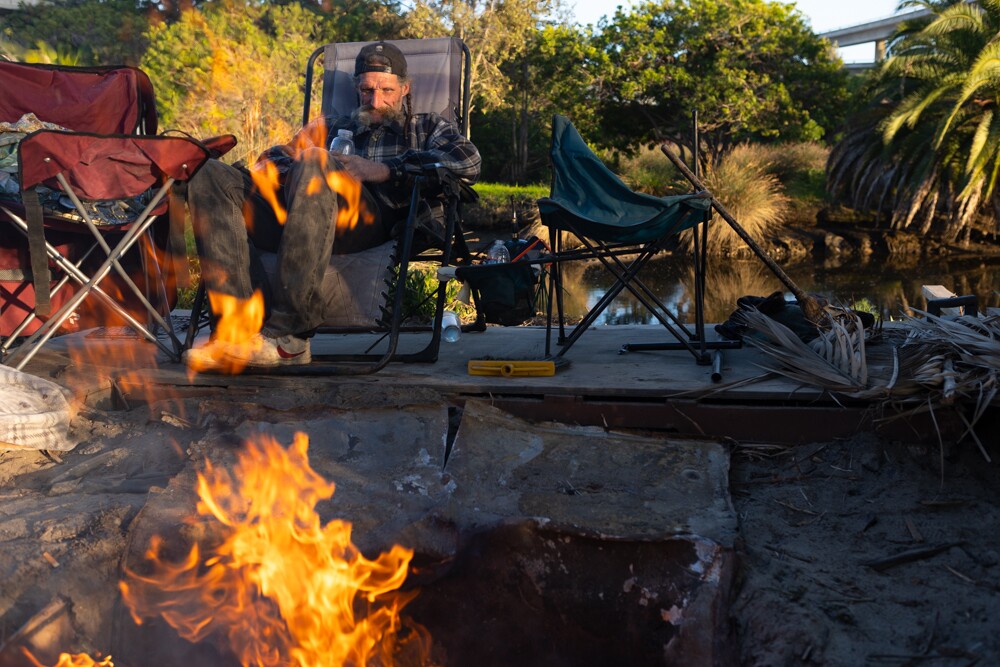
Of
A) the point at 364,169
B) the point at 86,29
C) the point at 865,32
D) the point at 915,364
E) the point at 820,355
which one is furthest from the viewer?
the point at 865,32

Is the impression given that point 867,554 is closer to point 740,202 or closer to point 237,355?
point 237,355

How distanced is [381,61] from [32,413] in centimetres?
230

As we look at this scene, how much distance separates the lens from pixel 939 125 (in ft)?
44.9

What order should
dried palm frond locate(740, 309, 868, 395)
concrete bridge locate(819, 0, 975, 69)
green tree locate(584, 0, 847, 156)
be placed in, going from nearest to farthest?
dried palm frond locate(740, 309, 868, 395)
green tree locate(584, 0, 847, 156)
concrete bridge locate(819, 0, 975, 69)

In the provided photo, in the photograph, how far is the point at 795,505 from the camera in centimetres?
251

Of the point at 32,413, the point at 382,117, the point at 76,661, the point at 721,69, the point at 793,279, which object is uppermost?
the point at 721,69

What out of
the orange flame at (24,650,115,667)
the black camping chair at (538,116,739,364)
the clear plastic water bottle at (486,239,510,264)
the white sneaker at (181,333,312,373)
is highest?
the black camping chair at (538,116,739,364)

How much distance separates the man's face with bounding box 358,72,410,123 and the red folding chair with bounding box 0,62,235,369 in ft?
2.83

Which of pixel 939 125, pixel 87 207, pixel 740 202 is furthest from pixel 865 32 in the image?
pixel 87 207

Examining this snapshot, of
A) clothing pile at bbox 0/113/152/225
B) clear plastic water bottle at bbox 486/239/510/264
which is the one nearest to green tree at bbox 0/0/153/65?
clothing pile at bbox 0/113/152/225

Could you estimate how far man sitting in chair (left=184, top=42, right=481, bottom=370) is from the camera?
3143 millimetres

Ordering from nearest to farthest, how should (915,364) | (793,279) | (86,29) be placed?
(915,364) → (793,279) → (86,29)

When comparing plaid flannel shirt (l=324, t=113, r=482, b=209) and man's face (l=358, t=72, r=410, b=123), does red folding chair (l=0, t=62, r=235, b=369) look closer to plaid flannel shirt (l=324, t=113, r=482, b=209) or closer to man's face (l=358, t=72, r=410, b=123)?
plaid flannel shirt (l=324, t=113, r=482, b=209)

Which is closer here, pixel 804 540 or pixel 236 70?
pixel 804 540
